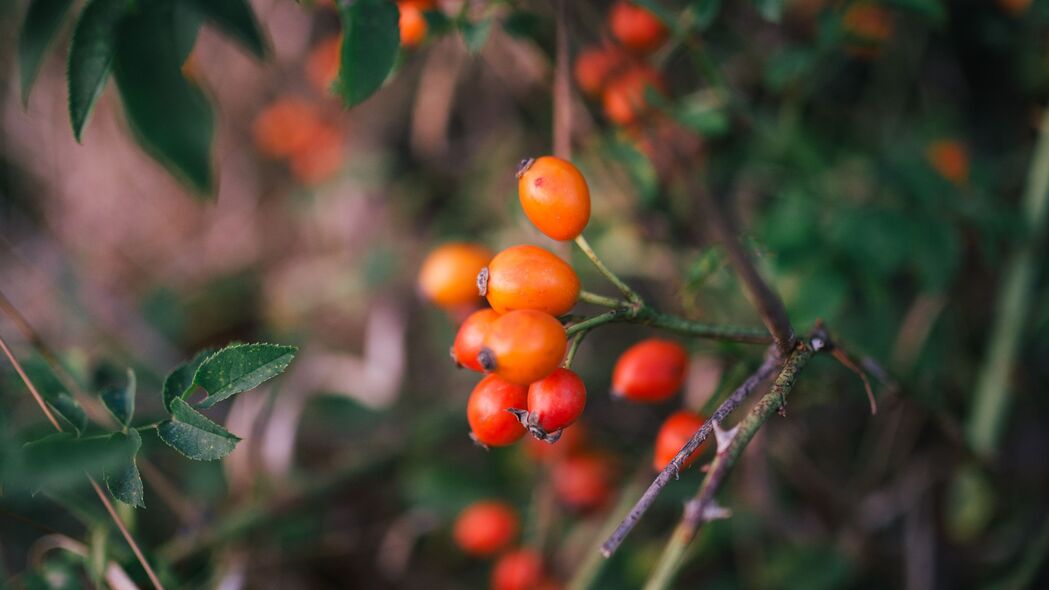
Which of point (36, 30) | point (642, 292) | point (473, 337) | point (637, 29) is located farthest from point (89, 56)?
point (642, 292)

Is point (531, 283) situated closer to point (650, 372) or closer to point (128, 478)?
point (650, 372)

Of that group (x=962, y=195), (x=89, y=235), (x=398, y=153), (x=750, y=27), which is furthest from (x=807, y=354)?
(x=89, y=235)

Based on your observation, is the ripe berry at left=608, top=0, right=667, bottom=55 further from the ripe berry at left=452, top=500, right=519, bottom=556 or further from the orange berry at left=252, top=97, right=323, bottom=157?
the orange berry at left=252, top=97, right=323, bottom=157

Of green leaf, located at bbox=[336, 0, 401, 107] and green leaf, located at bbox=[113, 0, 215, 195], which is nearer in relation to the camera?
green leaf, located at bbox=[336, 0, 401, 107]

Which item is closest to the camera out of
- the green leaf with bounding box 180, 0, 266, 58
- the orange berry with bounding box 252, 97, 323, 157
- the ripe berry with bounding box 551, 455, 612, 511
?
the green leaf with bounding box 180, 0, 266, 58

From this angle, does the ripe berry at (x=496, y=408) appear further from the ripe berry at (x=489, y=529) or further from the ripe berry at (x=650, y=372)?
the ripe berry at (x=489, y=529)

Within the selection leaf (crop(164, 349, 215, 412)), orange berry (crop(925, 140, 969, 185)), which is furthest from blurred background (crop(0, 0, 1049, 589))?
leaf (crop(164, 349, 215, 412))

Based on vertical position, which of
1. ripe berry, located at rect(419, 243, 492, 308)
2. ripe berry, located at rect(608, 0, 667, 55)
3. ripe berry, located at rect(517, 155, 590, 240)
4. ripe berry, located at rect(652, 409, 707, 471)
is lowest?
ripe berry, located at rect(652, 409, 707, 471)
